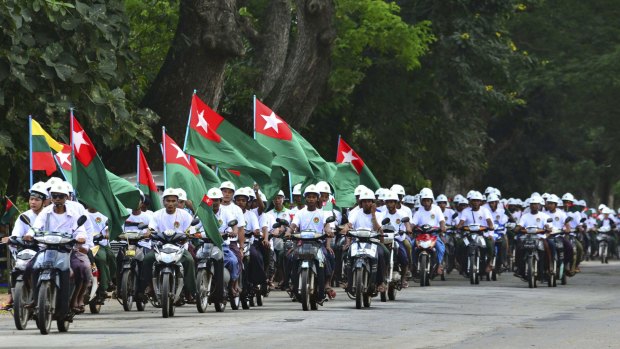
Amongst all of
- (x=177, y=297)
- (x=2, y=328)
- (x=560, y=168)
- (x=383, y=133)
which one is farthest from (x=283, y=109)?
(x=560, y=168)

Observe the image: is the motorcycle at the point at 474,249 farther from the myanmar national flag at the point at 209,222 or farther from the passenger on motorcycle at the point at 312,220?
the myanmar national flag at the point at 209,222

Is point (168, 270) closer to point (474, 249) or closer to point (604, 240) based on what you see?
point (474, 249)

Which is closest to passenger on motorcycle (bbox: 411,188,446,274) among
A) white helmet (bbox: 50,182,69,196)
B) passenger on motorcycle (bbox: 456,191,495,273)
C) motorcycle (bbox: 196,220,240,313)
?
passenger on motorcycle (bbox: 456,191,495,273)

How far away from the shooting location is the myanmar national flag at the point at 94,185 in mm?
20203

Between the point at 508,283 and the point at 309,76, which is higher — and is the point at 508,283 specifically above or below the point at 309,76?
below

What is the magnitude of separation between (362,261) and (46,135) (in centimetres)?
514

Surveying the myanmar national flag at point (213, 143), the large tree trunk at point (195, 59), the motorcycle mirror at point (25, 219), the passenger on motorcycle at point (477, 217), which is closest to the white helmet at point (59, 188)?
the motorcycle mirror at point (25, 219)

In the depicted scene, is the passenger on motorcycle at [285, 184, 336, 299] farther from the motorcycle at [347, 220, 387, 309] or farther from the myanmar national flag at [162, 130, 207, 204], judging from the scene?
the myanmar national flag at [162, 130, 207, 204]

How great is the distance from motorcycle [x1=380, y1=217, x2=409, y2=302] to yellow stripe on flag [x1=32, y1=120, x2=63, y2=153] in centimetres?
509

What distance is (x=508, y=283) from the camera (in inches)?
1239

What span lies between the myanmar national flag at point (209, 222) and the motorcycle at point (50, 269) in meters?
3.90

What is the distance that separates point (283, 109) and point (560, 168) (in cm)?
4095

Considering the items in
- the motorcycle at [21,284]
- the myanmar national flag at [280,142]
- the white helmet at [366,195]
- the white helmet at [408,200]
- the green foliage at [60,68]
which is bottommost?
the motorcycle at [21,284]

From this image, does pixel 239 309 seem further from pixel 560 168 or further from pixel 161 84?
pixel 560 168
